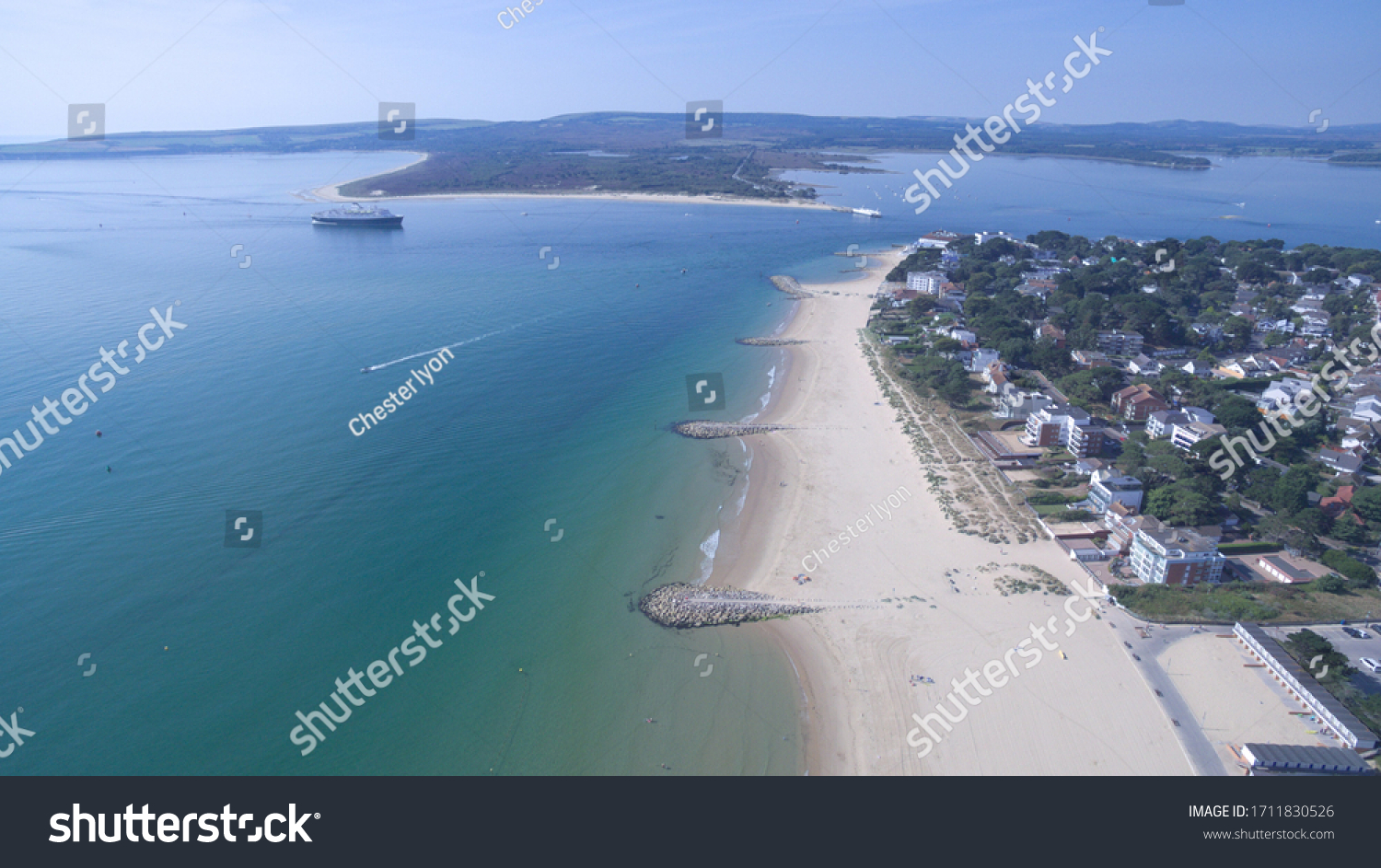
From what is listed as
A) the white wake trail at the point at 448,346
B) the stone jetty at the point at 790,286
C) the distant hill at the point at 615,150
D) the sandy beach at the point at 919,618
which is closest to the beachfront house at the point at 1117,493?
the sandy beach at the point at 919,618

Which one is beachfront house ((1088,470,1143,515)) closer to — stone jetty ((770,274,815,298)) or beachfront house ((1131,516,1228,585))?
beachfront house ((1131,516,1228,585))

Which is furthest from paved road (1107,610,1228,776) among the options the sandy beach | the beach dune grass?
the beach dune grass

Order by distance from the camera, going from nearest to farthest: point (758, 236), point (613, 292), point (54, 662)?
point (54, 662) → point (613, 292) → point (758, 236)

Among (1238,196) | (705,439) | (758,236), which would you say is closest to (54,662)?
(705,439)

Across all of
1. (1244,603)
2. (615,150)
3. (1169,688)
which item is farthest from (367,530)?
(615,150)

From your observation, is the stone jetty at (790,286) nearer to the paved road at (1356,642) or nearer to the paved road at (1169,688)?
the paved road at (1169,688)

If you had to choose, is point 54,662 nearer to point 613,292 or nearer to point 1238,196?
point 613,292

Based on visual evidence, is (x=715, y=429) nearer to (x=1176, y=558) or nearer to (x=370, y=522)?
(x=370, y=522)

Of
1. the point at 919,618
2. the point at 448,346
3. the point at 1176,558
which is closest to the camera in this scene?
the point at 919,618
